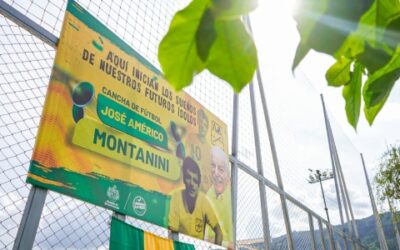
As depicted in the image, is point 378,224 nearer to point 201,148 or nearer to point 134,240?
point 201,148

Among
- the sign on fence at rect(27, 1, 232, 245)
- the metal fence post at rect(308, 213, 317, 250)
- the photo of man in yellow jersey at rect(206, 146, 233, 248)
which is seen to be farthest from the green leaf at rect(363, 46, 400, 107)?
the metal fence post at rect(308, 213, 317, 250)

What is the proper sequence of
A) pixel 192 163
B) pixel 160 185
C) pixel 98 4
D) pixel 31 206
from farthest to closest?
pixel 192 163 < pixel 160 185 < pixel 98 4 < pixel 31 206

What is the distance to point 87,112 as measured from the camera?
6.43 ft

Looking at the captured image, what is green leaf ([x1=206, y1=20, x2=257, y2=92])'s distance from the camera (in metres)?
0.21

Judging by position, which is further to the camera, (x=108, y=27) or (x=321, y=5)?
(x=108, y=27)

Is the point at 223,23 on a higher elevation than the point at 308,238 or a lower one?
lower

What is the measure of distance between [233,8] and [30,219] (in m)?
1.63

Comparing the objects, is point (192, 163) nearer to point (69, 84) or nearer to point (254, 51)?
point (69, 84)

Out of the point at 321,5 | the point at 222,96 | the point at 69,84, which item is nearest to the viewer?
the point at 321,5

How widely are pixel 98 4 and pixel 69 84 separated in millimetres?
569

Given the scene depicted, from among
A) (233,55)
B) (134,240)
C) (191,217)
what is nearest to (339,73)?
(233,55)

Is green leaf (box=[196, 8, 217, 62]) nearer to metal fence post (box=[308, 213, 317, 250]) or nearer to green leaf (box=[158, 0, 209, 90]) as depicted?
green leaf (box=[158, 0, 209, 90])

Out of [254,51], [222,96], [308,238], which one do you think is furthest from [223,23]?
[308,238]

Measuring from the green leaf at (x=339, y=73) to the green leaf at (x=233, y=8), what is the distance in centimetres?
17
